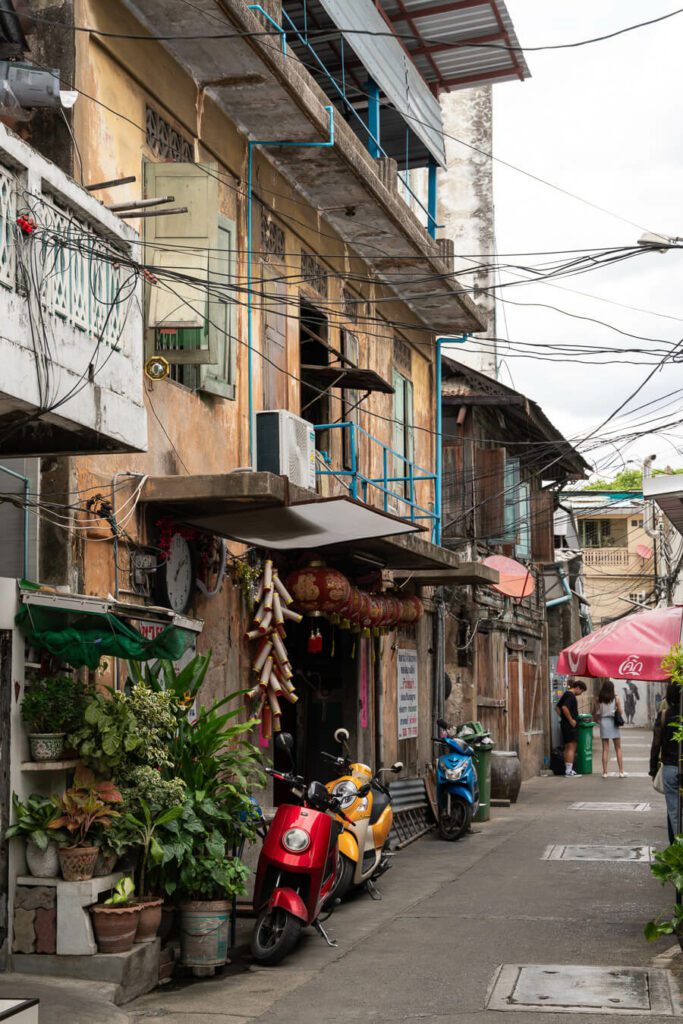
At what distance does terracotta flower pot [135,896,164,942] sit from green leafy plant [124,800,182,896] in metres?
0.14

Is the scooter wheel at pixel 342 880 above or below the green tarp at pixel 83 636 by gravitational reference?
below

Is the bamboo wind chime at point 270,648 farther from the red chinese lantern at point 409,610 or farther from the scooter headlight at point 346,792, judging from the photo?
the red chinese lantern at point 409,610

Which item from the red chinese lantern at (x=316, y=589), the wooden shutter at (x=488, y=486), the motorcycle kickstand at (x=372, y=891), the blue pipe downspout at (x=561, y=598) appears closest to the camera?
the motorcycle kickstand at (x=372, y=891)

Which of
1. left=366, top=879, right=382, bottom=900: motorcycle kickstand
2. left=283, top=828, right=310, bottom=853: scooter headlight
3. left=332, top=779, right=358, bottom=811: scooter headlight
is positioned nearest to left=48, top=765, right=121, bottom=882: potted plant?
left=283, top=828, right=310, bottom=853: scooter headlight

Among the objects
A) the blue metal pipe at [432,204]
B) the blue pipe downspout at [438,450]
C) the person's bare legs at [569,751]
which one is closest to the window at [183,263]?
the blue metal pipe at [432,204]

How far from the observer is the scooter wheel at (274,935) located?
8.66 metres

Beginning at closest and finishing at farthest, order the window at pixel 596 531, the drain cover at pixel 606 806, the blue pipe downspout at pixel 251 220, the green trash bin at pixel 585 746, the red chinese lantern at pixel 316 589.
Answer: the blue pipe downspout at pixel 251 220
the red chinese lantern at pixel 316 589
the drain cover at pixel 606 806
the green trash bin at pixel 585 746
the window at pixel 596 531

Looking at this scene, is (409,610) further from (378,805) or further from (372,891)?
(372,891)

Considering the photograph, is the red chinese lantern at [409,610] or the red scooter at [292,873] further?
the red chinese lantern at [409,610]

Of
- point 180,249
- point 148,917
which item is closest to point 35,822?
point 148,917

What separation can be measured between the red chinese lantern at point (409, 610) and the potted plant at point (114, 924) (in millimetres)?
7635

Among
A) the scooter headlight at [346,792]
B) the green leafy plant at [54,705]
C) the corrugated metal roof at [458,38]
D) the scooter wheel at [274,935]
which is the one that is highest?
the corrugated metal roof at [458,38]

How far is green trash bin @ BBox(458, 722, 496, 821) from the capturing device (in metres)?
18.1

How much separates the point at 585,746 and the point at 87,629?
1966cm
